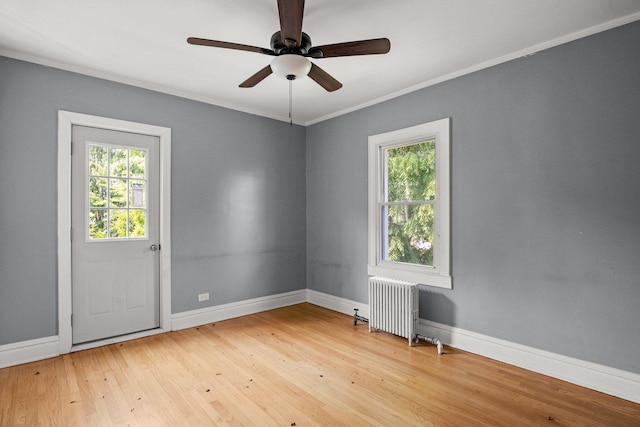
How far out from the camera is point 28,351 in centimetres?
308

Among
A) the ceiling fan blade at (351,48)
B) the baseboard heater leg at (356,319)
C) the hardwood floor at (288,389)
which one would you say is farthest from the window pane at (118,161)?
the baseboard heater leg at (356,319)

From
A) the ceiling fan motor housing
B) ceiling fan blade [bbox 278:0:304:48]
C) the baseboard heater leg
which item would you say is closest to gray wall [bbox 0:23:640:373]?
the baseboard heater leg

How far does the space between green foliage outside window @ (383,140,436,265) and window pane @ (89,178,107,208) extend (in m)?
3.19

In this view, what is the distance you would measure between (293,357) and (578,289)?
8.28 feet

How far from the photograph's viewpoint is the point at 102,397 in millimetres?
2518

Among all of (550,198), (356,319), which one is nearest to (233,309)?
(356,319)

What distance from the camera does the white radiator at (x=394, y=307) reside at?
3.56 metres

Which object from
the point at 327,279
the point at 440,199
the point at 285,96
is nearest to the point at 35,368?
the point at 327,279

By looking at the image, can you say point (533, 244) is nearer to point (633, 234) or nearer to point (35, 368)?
point (633, 234)

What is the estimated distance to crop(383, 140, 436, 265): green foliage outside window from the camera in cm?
379

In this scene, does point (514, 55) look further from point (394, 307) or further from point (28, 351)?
point (28, 351)

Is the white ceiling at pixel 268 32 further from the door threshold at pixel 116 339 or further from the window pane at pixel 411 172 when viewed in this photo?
the door threshold at pixel 116 339

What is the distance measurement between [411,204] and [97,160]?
3461 millimetres

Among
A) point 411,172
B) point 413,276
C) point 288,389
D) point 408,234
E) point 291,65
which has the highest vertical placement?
point 291,65
